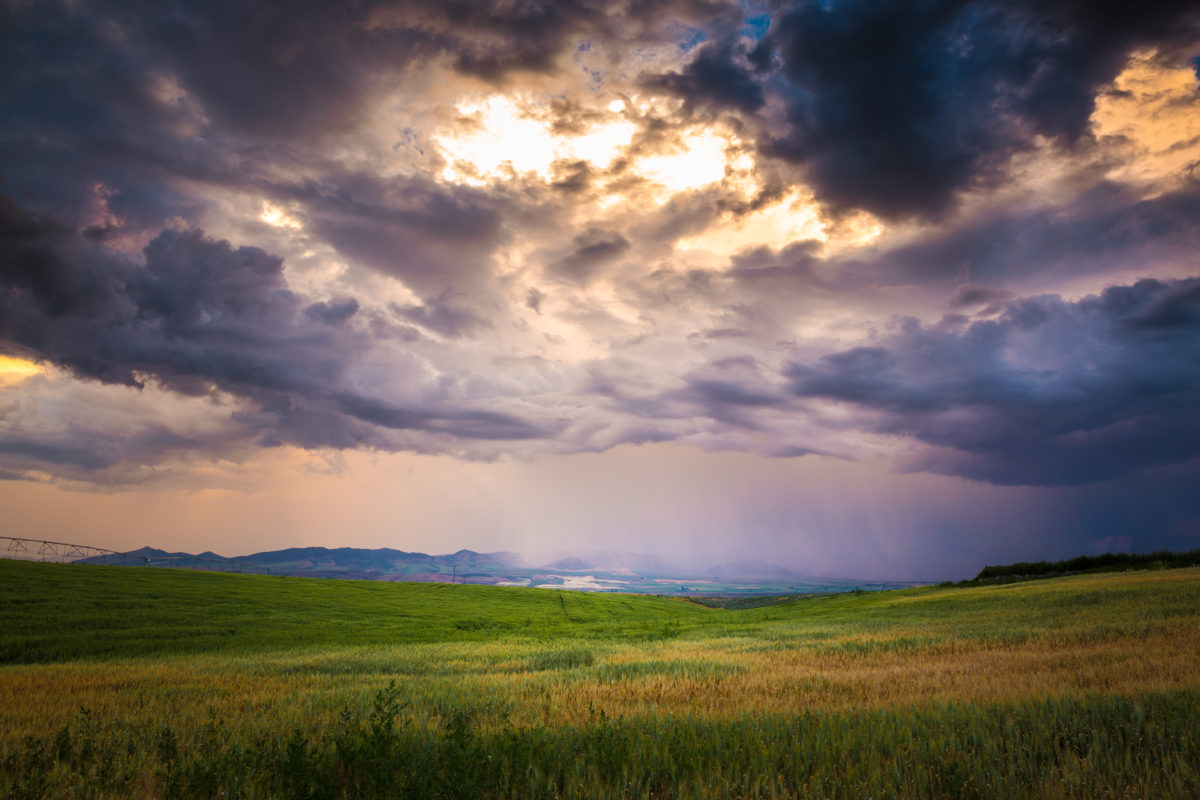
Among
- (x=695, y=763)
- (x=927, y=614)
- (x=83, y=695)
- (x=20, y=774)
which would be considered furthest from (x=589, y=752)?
(x=927, y=614)

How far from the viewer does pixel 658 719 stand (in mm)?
8664

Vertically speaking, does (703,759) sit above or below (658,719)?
above

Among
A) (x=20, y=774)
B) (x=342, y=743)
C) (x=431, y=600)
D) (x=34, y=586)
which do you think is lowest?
(x=431, y=600)

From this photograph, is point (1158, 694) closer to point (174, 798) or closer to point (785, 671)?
point (785, 671)

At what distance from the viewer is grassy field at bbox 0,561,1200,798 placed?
5.87 meters

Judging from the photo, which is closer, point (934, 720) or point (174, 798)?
point (174, 798)

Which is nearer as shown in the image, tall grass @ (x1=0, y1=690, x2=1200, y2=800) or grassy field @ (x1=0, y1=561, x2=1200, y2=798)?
tall grass @ (x1=0, y1=690, x2=1200, y2=800)

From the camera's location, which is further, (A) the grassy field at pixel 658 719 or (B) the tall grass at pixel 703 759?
(A) the grassy field at pixel 658 719

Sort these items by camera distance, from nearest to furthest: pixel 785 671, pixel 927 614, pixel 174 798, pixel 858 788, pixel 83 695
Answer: pixel 858 788, pixel 174 798, pixel 83 695, pixel 785 671, pixel 927 614

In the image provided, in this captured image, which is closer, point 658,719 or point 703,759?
point 703,759

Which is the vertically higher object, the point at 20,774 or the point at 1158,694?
the point at 1158,694

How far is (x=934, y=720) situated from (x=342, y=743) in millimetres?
7792

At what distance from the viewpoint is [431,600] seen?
216 feet

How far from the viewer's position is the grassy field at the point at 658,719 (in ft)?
19.3
